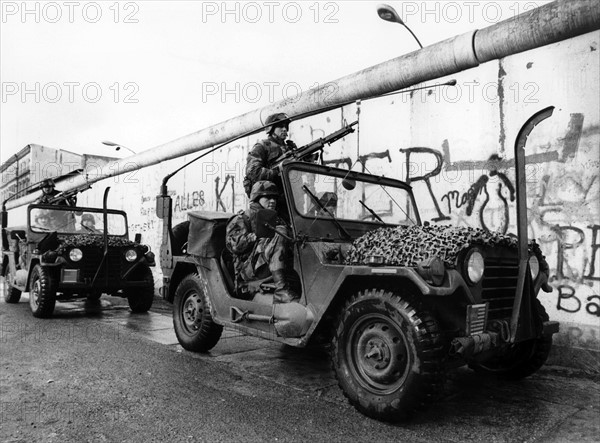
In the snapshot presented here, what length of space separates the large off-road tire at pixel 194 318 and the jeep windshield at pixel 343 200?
4.77ft

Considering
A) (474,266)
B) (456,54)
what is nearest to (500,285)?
(474,266)

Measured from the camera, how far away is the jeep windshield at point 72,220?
8.39 metres

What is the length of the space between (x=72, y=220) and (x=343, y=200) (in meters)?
6.40

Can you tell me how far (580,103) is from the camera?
15.4ft

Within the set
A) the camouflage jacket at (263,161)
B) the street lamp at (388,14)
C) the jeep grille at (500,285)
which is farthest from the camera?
the street lamp at (388,14)

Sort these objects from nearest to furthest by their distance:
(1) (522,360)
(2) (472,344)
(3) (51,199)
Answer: (2) (472,344)
(1) (522,360)
(3) (51,199)

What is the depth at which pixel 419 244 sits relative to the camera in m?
3.14

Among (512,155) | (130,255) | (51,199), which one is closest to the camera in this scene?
(512,155)

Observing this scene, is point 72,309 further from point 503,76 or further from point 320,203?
point 503,76

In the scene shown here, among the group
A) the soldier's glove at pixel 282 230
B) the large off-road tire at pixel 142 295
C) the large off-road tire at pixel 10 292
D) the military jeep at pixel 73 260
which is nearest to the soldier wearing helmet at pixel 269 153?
the soldier's glove at pixel 282 230

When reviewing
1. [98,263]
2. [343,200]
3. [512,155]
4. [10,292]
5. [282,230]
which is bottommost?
[10,292]

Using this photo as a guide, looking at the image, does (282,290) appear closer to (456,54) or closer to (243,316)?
(243,316)

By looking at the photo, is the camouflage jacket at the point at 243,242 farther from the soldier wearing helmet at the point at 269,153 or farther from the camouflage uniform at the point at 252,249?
the soldier wearing helmet at the point at 269,153

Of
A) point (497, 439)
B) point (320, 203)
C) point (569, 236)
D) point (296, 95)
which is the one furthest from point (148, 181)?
point (497, 439)
